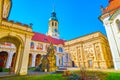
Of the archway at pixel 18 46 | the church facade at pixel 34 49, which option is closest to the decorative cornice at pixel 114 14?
the church facade at pixel 34 49

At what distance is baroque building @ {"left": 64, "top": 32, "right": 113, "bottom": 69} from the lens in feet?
105

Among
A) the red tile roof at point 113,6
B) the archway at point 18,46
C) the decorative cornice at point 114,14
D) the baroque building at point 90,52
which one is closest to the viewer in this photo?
the archway at point 18,46

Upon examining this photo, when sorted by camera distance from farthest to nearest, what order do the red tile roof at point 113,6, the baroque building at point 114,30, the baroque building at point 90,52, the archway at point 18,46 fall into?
the baroque building at point 90,52 < the red tile roof at point 113,6 < the baroque building at point 114,30 < the archway at point 18,46

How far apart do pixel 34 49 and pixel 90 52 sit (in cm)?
2248

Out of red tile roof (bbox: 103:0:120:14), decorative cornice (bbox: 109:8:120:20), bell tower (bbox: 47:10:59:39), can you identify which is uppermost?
bell tower (bbox: 47:10:59:39)

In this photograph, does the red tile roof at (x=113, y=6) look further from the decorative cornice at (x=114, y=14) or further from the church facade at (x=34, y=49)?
the church facade at (x=34, y=49)

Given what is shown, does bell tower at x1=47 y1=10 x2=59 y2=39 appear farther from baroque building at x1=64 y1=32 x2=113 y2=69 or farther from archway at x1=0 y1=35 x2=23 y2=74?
archway at x1=0 y1=35 x2=23 y2=74

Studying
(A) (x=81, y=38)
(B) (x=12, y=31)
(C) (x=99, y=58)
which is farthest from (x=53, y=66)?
(A) (x=81, y=38)

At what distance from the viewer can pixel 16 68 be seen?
13141mm

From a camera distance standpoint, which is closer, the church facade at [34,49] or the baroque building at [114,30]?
the church facade at [34,49]

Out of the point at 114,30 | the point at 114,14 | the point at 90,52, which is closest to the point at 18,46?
the point at 114,30

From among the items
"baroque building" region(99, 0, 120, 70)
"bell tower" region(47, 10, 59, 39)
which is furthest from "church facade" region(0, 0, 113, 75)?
"bell tower" region(47, 10, 59, 39)

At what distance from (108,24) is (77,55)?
22798 millimetres

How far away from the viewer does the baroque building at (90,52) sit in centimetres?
3199
